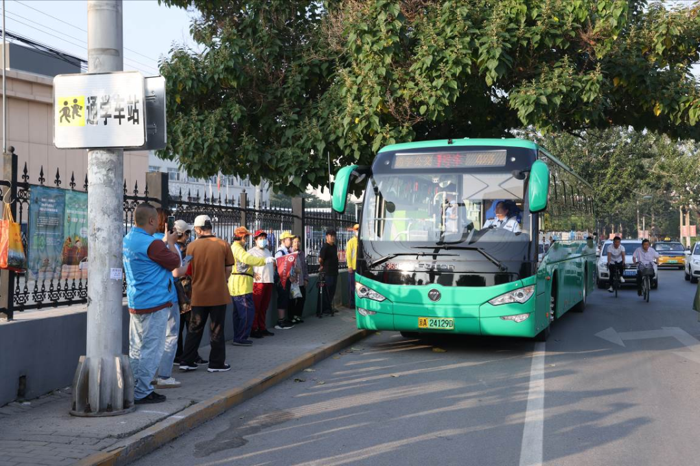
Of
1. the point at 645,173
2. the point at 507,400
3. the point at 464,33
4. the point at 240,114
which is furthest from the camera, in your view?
the point at 645,173

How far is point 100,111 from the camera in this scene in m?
6.27

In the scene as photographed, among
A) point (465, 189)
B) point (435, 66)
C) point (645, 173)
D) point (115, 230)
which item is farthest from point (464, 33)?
point (645, 173)

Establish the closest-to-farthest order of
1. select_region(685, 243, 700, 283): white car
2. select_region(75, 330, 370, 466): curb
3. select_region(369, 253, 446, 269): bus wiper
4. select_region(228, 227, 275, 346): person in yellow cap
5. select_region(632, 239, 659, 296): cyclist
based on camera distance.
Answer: select_region(75, 330, 370, 466): curb < select_region(228, 227, 275, 346): person in yellow cap < select_region(369, 253, 446, 269): bus wiper < select_region(632, 239, 659, 296): cyclist < select_region(685, 243, 700, 283): white car

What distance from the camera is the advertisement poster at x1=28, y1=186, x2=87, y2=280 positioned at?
7297mm

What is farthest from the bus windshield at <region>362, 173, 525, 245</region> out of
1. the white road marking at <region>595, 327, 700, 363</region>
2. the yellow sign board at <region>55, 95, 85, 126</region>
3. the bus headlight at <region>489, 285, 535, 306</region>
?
the yellow sign board at <region>55, 95, 85, 126</region>

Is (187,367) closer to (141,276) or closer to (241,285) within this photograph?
(241,285)

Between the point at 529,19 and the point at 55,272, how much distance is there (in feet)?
34.6

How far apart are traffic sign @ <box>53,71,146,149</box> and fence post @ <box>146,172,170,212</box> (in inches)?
120

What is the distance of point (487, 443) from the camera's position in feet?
19.0

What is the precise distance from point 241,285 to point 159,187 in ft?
5.80

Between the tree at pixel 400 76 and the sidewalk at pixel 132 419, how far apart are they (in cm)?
675

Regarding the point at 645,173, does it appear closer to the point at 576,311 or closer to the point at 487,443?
the point at 576,311

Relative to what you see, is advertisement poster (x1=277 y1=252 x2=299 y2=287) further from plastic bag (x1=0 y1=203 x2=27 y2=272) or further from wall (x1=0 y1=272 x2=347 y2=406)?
plastic bag (x1=0 y1=203 x2=27 y2=272)

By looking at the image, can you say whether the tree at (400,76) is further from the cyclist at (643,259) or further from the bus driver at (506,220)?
the bus driver at (506,220)
